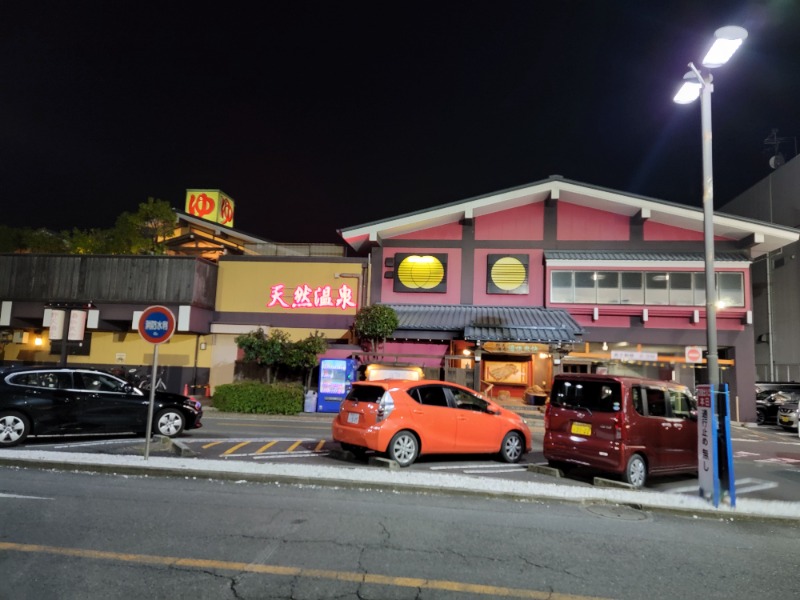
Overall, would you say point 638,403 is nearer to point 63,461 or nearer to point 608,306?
point 63,461

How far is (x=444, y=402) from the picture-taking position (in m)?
9.94

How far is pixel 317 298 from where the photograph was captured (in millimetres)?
23266

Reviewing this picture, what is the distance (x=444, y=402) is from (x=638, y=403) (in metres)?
3.40

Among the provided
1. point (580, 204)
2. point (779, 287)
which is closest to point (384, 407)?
point (580, 204)

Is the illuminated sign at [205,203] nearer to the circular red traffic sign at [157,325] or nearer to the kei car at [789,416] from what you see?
the circular red traffic sign at [157,325]

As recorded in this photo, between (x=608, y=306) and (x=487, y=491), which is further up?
(x=608, y=306)

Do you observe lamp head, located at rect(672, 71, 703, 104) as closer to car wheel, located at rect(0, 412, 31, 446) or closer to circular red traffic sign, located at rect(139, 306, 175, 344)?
circular red traffic sign, located at rect(139, 306, 175, 344)

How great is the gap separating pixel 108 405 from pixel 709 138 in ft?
42.0

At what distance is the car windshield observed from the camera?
28.1 feet

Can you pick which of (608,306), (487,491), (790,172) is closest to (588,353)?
(608,306)

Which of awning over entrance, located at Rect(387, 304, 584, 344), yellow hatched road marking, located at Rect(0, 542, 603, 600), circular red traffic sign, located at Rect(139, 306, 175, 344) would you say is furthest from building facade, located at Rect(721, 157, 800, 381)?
circular red traffic sign, located at Rect(139, 306, 175, 344)

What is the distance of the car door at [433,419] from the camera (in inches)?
374

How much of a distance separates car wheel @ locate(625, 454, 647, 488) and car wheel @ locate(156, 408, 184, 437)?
9481 mm

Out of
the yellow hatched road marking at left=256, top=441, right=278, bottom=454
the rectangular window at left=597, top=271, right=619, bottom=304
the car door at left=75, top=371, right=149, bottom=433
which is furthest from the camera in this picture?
the rectangular window at left=597, top=271, right=619, bottom=304
